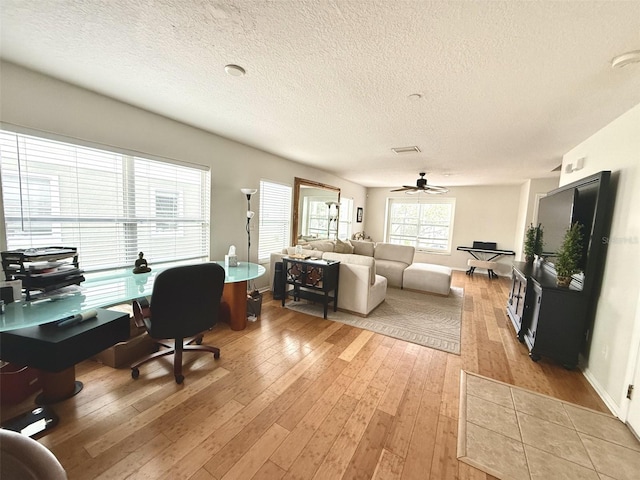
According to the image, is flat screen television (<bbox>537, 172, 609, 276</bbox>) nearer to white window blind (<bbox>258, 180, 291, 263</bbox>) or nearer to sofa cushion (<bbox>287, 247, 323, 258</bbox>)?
sofa cushion (<bbox>287, 247, 323, 258</bbox>)

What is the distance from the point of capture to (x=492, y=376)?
226 cm

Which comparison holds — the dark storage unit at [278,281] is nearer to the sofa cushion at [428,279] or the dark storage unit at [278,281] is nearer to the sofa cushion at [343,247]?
the sofa cushion at [343,247]

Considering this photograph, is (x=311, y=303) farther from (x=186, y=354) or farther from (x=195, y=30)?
(x=195, y=30)

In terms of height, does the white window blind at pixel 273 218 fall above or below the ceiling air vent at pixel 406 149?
→ below

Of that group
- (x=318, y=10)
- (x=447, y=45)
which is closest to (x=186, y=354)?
(x=318, y=10)

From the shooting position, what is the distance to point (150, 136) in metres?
2.69

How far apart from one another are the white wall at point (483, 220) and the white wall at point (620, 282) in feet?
15.1

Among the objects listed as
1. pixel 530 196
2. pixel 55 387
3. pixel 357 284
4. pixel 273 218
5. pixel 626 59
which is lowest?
pixel 55 387

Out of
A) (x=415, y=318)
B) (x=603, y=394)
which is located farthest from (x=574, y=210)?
(x=415, y=318)

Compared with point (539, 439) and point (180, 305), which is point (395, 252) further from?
point (180, 305)

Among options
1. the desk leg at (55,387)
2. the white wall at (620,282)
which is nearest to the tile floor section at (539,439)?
the white wall at (620,282)

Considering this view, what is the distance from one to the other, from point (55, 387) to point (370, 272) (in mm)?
3067

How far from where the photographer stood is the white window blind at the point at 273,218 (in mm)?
4254

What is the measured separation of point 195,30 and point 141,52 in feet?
1.69
